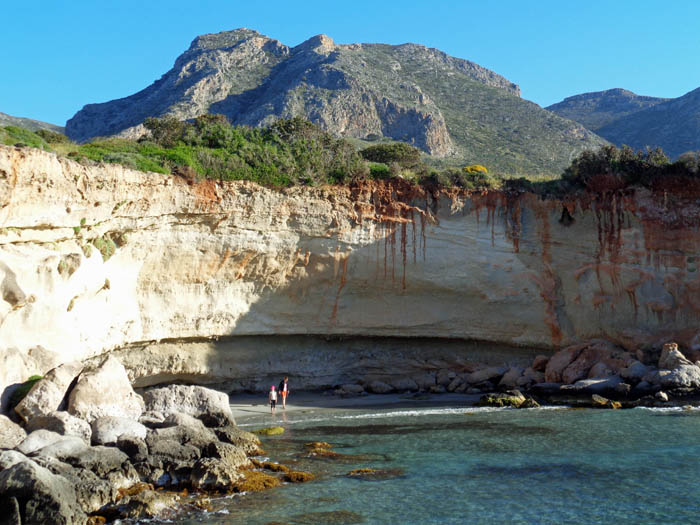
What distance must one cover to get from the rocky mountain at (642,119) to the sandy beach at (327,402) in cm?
3977

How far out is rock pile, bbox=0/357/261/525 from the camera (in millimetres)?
8617

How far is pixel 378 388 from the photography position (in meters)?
22.4

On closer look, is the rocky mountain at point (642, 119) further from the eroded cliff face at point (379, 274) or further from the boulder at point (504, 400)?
the boulder at point (504, 400)

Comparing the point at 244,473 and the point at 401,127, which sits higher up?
the point at 401,127

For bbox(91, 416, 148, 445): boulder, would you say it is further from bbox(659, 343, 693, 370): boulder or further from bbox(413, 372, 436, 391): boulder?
bbox(659, 343, 693, 370): boulder

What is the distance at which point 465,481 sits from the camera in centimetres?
1057

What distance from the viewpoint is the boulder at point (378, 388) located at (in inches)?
883

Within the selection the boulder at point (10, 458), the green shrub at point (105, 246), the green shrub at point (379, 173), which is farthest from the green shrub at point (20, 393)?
the green shrub at point (379, 173)

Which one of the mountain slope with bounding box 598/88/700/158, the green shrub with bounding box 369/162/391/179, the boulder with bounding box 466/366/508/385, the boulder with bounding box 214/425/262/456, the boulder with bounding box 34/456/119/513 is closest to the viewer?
the boulder with bounding box 34/456/119/513

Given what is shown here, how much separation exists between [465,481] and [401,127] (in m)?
45.7

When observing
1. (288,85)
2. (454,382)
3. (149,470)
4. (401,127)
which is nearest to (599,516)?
(149,470)

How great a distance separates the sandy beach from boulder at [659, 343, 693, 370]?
5.99m

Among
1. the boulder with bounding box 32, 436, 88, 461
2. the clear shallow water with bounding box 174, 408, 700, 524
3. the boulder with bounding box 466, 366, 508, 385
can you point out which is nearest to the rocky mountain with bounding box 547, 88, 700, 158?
the boulder with bounding box 466, 366, 508, 385

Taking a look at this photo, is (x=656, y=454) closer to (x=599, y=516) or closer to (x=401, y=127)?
(x=599, y=516)
